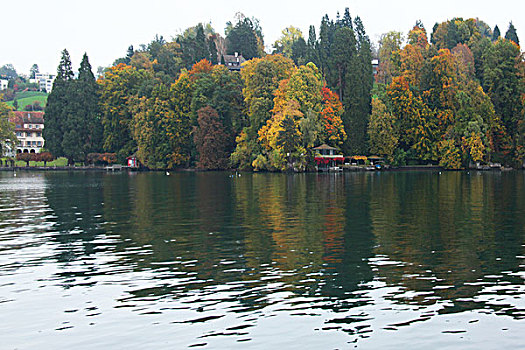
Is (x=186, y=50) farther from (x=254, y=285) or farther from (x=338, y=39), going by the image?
(x=254, y=285)

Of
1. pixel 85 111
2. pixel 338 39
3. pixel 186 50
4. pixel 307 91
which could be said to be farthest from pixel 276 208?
pixel 186 50

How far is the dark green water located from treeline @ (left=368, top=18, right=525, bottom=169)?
89.0 metres

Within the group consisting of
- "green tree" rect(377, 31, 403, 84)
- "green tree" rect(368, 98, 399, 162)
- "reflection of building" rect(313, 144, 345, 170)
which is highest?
"green tree" rect(377, 31, 403, 84)

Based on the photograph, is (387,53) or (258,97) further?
(387,53)

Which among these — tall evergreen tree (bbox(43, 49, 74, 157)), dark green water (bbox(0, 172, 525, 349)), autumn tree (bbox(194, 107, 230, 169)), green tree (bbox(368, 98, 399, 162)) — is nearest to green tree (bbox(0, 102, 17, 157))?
tall evergreen tree (bbox(43, 49, 74, 157))

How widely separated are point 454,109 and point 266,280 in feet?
404

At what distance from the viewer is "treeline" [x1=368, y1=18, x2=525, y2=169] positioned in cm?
13038

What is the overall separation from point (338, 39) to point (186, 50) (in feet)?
236

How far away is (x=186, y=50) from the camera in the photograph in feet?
647

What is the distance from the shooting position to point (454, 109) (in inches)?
5394

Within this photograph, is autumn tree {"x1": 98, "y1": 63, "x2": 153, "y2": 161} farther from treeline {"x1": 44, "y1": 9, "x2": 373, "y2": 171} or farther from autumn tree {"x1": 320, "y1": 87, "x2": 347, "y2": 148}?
autumn tree {"x1": 320, "y1": 87, "x2": 347, "y2": 148}

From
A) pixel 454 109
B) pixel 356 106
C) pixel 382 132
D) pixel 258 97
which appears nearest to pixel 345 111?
pixel 356 106

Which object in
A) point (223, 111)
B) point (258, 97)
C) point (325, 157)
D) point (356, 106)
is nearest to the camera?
point (325, 157)

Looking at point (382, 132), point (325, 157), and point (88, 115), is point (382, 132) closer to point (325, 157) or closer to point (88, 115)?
point (325, 157)
